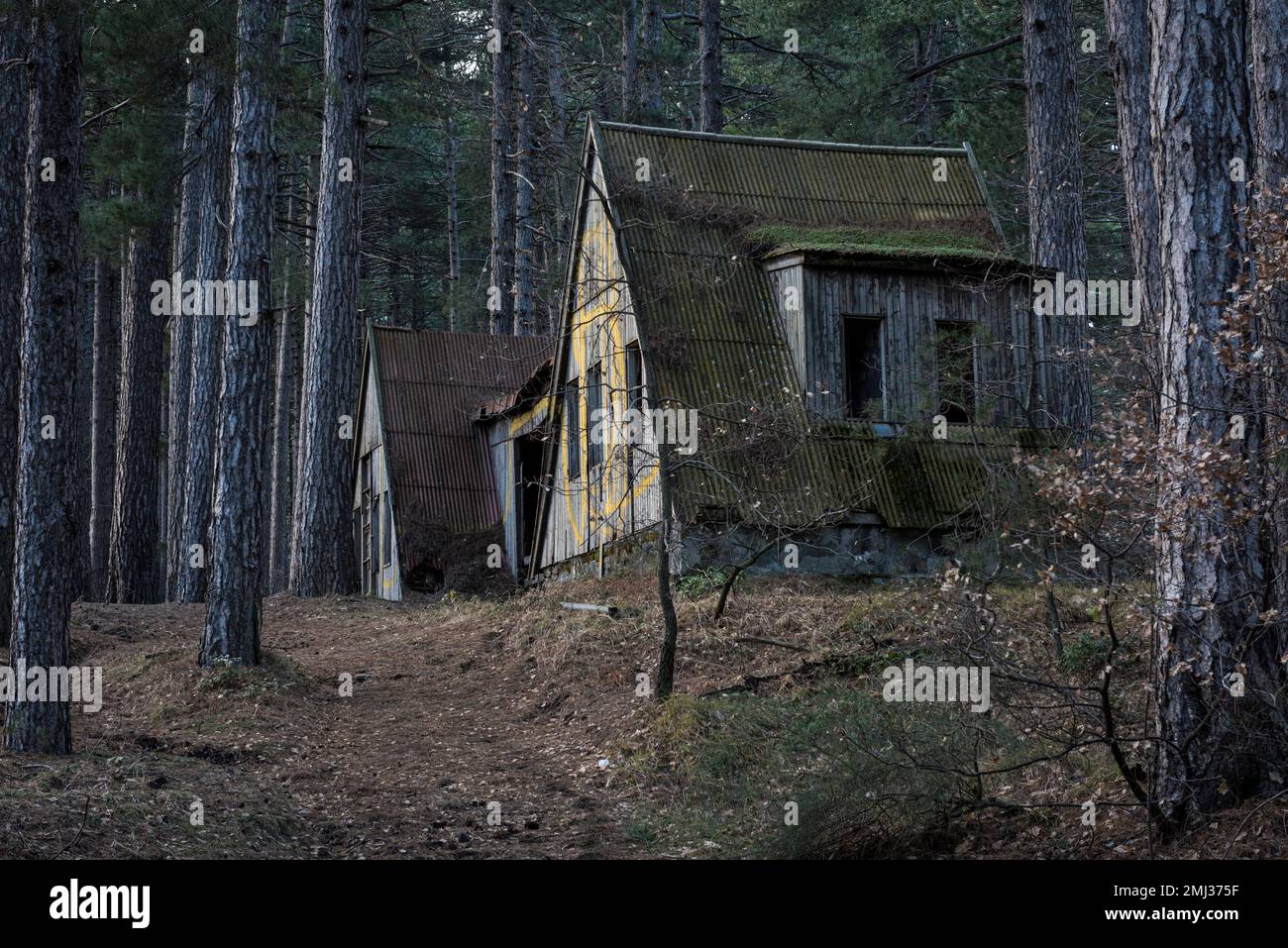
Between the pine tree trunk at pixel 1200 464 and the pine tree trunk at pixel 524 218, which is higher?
the pine tree trunk at pixel 524 218

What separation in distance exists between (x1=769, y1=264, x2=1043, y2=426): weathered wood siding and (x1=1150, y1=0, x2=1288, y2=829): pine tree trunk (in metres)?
9.09

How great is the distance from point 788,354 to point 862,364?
3.49 feet

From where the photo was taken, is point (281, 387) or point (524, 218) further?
point (281, 387)

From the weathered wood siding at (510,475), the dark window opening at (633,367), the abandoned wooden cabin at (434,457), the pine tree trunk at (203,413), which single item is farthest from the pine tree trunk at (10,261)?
the weathered wood siding at (510,475)

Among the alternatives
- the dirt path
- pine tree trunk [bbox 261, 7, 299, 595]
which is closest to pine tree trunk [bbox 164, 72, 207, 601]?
pine tree trunk [bbox 261, 7, 299, 595]

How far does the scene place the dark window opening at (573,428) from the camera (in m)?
21.0

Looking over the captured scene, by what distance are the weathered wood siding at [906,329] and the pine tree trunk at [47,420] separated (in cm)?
986

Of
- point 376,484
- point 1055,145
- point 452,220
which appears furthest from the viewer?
point 452,220

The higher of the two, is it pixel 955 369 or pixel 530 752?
pixel 955 369

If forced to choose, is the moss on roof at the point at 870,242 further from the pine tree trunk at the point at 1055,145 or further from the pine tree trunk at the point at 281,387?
the pine tree trunk at the point at 281,387

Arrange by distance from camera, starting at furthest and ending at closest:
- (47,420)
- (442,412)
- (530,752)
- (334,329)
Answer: (442,412) < (334,329) < (530,752) < (47,420)

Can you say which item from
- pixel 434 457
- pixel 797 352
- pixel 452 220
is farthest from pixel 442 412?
pixel 452 220

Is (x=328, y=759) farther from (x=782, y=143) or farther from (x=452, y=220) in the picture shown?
(x=452, y=220)

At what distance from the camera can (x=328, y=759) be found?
39.8 ft
